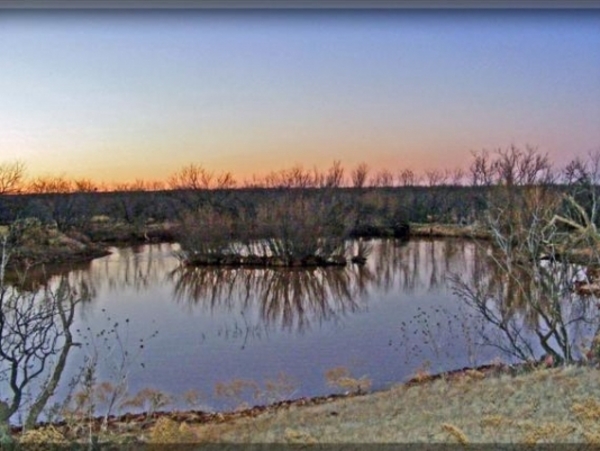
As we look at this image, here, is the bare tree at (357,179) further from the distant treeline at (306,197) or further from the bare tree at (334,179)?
the bare tree at (334,179)

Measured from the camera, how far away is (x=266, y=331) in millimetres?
4488

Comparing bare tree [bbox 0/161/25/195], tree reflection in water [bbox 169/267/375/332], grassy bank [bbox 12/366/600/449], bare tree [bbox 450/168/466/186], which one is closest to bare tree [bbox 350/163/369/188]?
Result: tree reflection in water [bbox 169/267/375/332]

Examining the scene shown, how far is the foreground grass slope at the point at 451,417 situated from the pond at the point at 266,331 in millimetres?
576

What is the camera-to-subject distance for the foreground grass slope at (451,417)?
1.67 metres

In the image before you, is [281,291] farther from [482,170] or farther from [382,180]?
[382,180]

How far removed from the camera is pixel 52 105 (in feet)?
5.59

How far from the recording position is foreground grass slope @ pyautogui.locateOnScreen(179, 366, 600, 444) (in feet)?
5.49

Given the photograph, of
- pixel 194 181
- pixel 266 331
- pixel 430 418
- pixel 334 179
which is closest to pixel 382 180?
pixel 334 179

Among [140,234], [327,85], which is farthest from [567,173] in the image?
[140,234]

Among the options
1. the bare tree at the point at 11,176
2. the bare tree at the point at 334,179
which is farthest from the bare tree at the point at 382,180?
the bare tree at the point at 11,176

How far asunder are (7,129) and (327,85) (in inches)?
37.7

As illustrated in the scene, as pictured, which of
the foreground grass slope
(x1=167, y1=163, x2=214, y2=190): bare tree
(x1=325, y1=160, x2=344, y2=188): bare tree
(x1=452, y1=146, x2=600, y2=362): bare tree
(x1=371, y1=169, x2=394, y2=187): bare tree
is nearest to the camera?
the foreground grass slope

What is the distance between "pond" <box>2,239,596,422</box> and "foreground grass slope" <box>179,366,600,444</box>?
58 cm

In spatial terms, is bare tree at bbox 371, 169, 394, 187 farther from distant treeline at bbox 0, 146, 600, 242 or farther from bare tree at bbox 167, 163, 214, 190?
bare tree at bbox 167, 163, 214, 190
